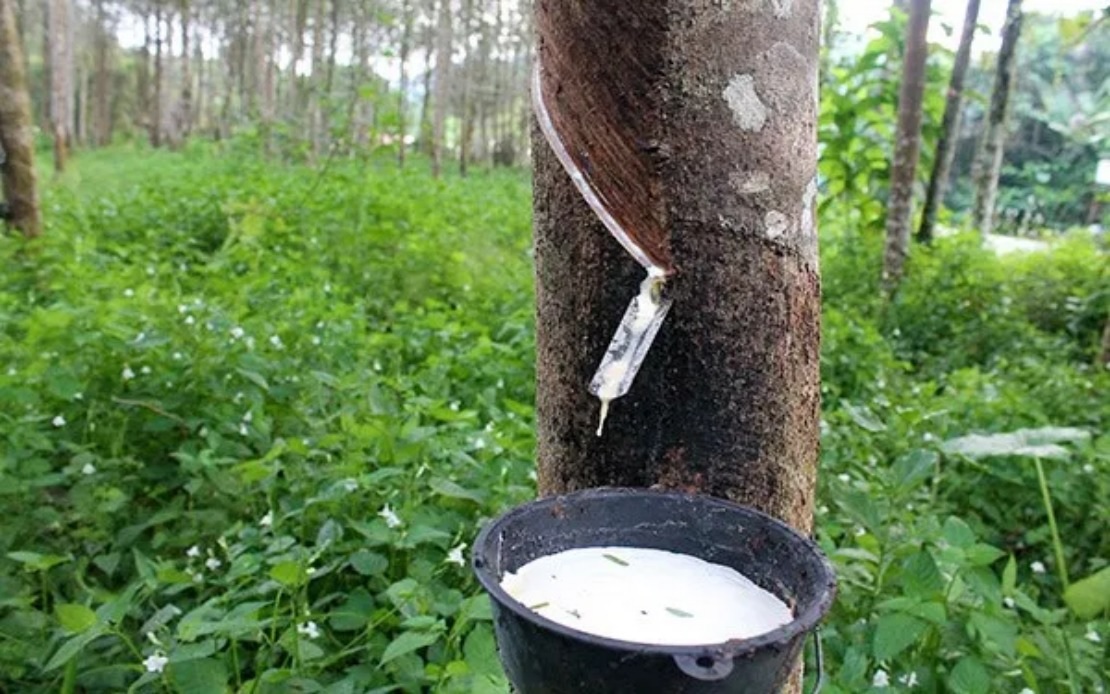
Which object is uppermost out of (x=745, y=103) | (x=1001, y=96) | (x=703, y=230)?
(x=1001, y=96)

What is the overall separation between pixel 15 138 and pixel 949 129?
6478 millimetres

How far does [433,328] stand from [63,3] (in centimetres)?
1631

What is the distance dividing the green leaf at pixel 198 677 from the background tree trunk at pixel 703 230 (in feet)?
2.60

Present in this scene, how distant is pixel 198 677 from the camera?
62.6 inches

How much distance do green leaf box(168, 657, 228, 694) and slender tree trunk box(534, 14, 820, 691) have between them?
0.80m

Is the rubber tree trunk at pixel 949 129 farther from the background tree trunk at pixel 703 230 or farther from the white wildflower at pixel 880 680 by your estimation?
the background tree trunk at pixel 703 230

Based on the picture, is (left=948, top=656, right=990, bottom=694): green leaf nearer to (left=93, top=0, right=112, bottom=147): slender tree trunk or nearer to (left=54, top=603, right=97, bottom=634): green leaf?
(left=54, top=603, right=97, bottom=634): green leaf

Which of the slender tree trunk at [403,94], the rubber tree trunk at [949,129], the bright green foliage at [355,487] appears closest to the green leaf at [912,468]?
the bright green foliage at [355,487]

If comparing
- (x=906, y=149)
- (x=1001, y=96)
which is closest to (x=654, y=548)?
(x=906, y=149)

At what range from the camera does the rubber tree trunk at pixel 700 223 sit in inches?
45.1

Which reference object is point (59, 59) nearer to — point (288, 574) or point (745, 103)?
point (288, 574)

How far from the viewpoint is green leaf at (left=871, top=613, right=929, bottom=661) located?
173 cm

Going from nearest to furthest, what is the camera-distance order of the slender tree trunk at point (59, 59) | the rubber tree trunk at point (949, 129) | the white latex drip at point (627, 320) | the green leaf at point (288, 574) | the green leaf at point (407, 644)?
the white latex drip at point (627, 320), the green leaf at point (407, 644), the green leaf at point (288, 574), the rubber tree trunk at point (949, 129), the slender tree trunk at point (59, 59)

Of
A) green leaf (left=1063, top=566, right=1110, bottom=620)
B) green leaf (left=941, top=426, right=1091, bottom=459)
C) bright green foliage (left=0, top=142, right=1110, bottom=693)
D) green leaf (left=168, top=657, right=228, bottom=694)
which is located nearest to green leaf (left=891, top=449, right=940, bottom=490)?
bright green foliage (left=0, top=142, right=1110, bottom=693)
